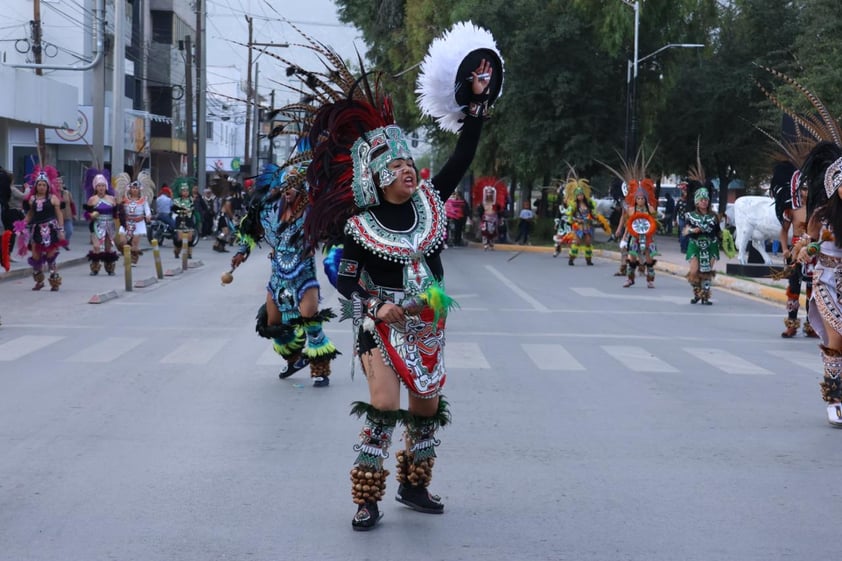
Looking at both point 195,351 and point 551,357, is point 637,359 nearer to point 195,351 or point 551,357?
point 551,357

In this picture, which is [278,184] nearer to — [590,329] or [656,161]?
[590,329]

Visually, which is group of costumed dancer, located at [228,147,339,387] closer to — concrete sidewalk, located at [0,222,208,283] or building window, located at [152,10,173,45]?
concrete sidewalk, located at [0,222,208,283]

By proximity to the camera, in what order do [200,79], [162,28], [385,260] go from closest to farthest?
1. [385,260]
2. [200,79]
3. [162,28]

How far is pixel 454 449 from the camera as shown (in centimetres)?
817

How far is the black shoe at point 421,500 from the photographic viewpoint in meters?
6.47

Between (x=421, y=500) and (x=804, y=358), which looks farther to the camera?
(x=804, y=358)

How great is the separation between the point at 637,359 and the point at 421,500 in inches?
277

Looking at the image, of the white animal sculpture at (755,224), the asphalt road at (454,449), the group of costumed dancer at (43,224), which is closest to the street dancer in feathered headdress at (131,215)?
the group of costumed dancer at (43,224)

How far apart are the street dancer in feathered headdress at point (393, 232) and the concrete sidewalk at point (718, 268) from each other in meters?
11.1

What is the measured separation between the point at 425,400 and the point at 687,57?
45754mm

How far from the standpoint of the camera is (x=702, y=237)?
65.2ft

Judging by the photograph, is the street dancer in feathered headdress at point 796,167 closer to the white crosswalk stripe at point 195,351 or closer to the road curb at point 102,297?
the white crosswalk stripe at point 195,351

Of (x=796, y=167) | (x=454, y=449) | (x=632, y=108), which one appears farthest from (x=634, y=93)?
A: (x=454, y=449)

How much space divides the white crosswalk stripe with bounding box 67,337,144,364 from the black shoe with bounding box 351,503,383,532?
666 centimetres
